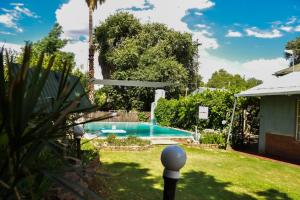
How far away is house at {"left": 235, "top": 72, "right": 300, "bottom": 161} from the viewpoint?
14164 millimetres

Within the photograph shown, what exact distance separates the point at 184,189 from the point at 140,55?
37.0 m

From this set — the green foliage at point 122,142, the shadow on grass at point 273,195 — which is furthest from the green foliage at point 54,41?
the shadow on grass at point 273,195

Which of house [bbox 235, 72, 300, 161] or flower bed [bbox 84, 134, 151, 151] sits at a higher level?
house [bbox 235, 72, 300, 161]

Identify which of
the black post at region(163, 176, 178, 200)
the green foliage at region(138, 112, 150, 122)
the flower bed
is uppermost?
the black post at region(163, 176, 178, 200)

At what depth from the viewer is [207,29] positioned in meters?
111

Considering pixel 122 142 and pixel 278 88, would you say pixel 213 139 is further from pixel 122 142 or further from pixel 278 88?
pixel 122 142

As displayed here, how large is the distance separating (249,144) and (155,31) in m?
31.1

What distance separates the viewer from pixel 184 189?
8883mm

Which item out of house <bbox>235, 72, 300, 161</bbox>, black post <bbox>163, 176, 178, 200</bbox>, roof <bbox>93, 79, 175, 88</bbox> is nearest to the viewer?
black post <bbox>163, 176, 178, 200</bbox>

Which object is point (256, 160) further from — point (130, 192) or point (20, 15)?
point (20, 15)

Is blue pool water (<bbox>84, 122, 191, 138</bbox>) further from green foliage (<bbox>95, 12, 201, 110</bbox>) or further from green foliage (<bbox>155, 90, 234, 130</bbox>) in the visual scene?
green foliage (<bbox>95, 12, 201, 110</bbox>)

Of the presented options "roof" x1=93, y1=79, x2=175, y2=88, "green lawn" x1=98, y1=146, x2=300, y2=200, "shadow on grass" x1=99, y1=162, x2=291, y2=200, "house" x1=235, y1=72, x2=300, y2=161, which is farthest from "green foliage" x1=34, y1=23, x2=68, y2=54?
"shadow on grass" x1=99, y1=162, x2=291, y2=200

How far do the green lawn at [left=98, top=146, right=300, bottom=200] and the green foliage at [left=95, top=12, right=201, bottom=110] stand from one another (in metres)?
28.0

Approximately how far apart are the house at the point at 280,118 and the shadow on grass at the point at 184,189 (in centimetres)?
575
